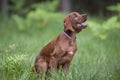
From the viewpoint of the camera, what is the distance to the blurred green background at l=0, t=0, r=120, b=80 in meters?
7.19

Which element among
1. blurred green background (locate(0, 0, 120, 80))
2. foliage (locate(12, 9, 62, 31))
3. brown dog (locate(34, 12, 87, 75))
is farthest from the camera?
foliage (locate(12, 9, 62, 31))

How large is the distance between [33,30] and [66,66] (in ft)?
24.0

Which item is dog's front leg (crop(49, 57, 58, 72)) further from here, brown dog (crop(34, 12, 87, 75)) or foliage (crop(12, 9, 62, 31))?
foliage (crop(12, 9, 62, 31))

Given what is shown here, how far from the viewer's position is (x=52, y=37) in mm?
13039

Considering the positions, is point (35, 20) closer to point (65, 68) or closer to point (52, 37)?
point (52, 37)

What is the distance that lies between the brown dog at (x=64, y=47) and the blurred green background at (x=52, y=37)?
169 mm

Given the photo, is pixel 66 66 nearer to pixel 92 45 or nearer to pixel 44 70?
pixel 44 70

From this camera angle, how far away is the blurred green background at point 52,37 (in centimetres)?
719

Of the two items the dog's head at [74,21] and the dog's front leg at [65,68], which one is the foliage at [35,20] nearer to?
the dog's front leg at [65,68]

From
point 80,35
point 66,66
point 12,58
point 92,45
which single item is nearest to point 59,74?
point 66,66

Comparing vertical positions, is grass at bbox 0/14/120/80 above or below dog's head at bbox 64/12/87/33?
below

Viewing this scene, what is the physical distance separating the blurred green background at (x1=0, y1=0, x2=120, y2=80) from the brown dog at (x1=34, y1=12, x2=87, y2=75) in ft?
0.55

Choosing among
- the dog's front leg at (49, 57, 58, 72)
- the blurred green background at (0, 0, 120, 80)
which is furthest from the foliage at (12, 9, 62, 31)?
the dog's front leg at (49, 57, 58, 72)

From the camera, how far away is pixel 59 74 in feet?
22.9
